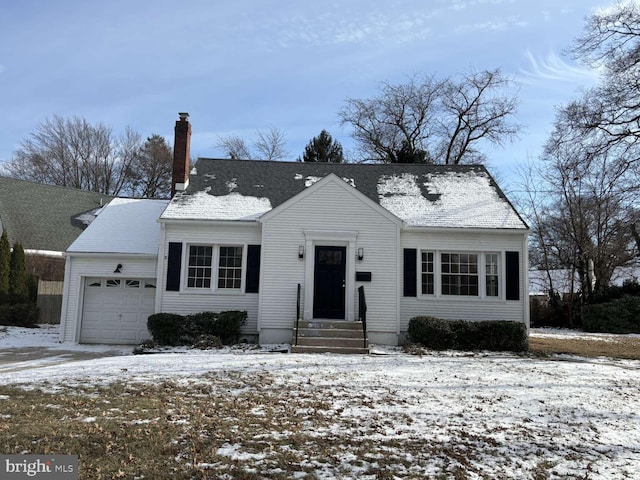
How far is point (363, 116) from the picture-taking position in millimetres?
39469

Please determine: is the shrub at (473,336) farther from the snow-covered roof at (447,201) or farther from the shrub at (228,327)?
the shrub at (228,327)

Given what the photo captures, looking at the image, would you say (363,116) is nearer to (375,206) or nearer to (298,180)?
(298,180)

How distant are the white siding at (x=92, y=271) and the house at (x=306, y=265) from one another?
0.10ft

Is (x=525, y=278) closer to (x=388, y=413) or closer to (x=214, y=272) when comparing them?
(x=214, y=272)

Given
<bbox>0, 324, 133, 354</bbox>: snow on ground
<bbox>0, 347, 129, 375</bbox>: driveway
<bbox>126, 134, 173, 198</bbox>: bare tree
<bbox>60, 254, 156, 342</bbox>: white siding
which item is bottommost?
<bbox>0, 347, 129, 375</bbox>: driveway

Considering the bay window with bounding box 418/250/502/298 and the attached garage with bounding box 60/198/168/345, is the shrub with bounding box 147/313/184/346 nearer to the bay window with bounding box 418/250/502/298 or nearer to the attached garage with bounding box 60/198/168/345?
the attached garage with bounding box 60/198/168/345

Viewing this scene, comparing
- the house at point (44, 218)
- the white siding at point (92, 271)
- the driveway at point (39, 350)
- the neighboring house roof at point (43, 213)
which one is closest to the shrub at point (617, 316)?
the white siding at point (92, 271)

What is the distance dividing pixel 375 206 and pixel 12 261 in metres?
16.5

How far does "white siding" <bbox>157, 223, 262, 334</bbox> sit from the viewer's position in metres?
15.6

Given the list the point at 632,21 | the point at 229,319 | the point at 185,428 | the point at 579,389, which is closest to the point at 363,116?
the point at 632,21

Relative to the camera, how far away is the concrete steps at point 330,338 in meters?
13.3

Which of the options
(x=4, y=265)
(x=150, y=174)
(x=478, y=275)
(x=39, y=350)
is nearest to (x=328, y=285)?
(x=478, y=275)

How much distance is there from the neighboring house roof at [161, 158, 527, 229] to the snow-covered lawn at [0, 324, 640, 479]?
5536 mm

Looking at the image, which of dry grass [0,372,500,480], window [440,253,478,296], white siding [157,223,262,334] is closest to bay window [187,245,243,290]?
white siding [157,223,262,334]
